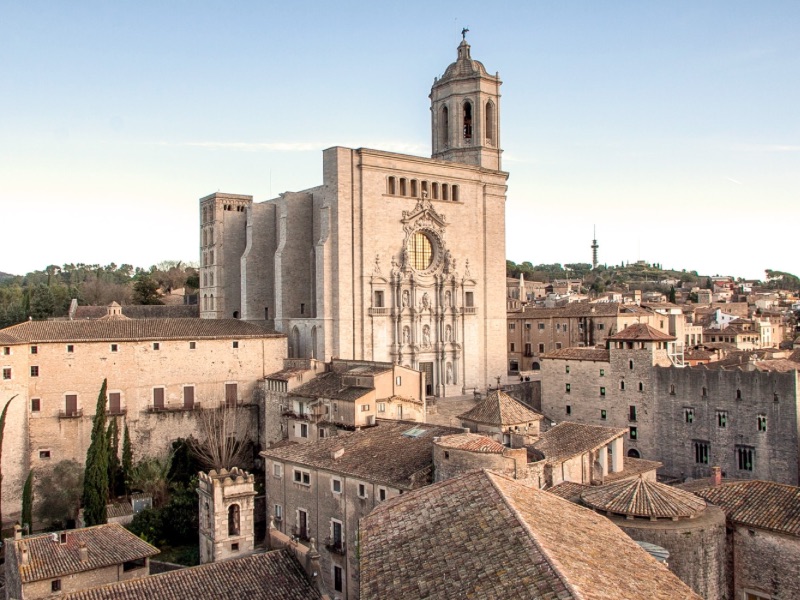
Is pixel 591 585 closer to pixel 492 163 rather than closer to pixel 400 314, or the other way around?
pixel 400 314

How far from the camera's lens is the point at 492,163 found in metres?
50.9

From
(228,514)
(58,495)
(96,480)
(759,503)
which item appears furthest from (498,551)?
(58,495)

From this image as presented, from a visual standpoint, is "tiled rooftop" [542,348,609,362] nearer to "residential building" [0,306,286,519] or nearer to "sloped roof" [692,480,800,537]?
"residential building" [0,306,286,519]

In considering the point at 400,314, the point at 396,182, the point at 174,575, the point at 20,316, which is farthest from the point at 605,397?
the point at 20,316

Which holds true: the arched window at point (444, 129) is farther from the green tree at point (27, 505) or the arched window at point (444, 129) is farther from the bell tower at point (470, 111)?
the green tree at point (27, 505)

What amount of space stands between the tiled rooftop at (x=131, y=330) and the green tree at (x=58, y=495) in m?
5.78

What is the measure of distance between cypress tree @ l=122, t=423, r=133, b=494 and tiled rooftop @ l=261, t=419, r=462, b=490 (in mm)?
9657

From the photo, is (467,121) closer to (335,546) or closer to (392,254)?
(392,254)

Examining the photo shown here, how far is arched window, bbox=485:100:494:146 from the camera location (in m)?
50.8

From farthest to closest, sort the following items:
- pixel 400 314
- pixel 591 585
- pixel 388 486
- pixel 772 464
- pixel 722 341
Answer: pixel 722 341
pixel 400 314
pixel 772 464
pixel 388 486
pixel 591 585

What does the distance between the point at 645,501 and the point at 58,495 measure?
26.0 m

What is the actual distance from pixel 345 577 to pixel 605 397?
21321 millimetres

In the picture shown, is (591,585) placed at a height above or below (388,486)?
above

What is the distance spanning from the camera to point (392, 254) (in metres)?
43.4
